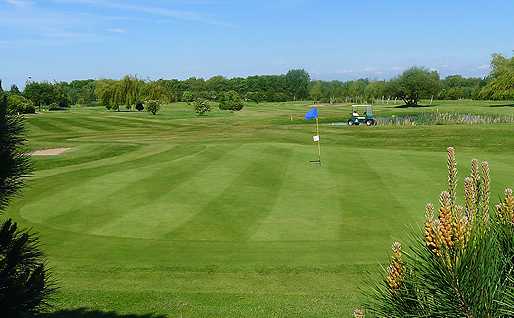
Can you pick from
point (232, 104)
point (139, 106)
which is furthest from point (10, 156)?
point (232, 104)

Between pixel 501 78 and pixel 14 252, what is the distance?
394 feet

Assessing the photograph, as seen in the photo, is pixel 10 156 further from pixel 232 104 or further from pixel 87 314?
pixel 232 104

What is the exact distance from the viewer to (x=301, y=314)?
1062 centimetres

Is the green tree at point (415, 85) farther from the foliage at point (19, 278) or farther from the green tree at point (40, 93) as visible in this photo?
the foliage at point (19, 278)

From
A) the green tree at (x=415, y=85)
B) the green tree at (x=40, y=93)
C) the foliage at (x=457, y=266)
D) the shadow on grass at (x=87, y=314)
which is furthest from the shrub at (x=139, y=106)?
the foliage at (x=457, y=266)

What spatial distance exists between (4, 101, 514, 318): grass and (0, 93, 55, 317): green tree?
4.52 meters

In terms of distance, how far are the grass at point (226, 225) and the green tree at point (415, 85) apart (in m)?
99.0

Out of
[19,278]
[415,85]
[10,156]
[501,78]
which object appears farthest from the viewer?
[415,85]

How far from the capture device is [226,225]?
57.2ft

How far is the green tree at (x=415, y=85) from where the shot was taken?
126 metres

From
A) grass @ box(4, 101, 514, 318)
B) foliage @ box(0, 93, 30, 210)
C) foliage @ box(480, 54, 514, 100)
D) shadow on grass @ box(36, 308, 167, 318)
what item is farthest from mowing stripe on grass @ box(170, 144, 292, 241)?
foliage @ box(480, 54, 514, 100)

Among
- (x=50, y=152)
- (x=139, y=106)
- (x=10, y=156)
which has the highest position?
(x=10, y=156)

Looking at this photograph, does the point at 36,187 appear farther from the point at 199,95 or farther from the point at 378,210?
the point at 199,95

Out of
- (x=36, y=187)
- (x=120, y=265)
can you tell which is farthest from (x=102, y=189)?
(x=120, y=265)
